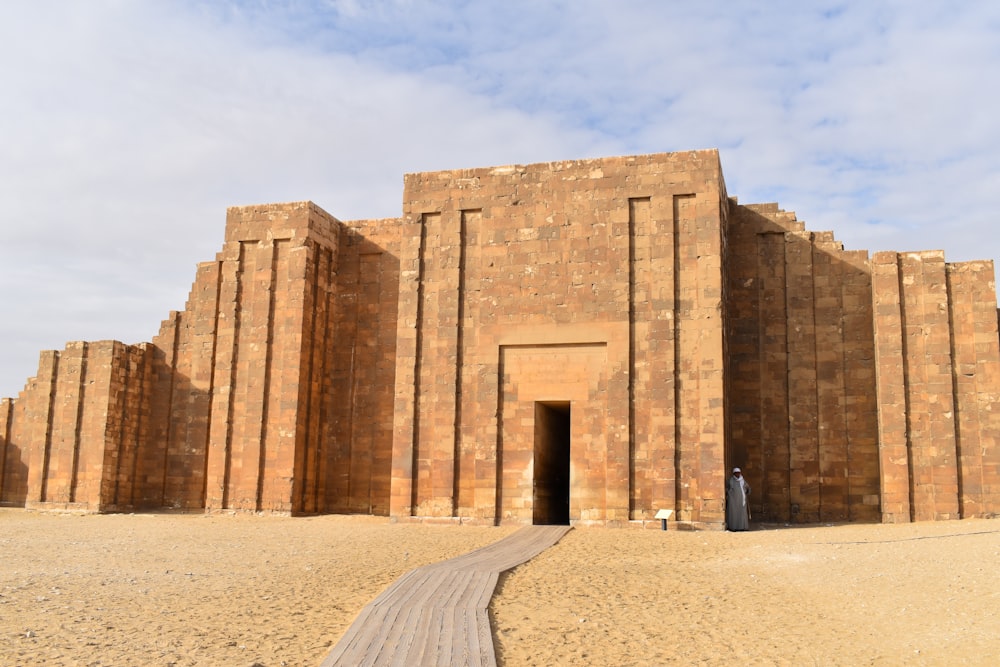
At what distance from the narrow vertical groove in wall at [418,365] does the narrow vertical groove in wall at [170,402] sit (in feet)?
22.5

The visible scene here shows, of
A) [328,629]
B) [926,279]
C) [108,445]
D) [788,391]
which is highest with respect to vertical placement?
[926,279]

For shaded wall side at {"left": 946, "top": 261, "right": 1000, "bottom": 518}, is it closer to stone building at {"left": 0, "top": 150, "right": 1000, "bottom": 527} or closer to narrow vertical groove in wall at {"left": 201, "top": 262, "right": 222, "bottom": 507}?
stone building at {"left": 0, "top": 150, "right": 1000, "bottom": 527}

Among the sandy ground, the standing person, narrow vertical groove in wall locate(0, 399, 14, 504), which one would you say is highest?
narrow vertical groove in wall locate(0, 399, 14, 504)

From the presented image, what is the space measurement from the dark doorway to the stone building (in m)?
0.10

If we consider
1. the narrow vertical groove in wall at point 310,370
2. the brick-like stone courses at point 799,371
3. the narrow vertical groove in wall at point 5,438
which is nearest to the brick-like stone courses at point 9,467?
the narrow vertical groove in wall at point 5,438

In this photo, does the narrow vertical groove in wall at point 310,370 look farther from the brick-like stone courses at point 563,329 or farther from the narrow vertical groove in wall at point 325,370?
the brick-like stone courses at point 563,329

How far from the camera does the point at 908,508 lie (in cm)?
1684

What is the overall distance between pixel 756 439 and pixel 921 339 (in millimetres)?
3817

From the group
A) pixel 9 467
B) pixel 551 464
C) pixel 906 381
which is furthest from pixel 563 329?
pixel 9 467

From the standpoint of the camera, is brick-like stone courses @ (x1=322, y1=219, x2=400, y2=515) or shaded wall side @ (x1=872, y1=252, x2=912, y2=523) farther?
brick-like stone courses @ (x1=322, y1=219, x2=400, y2=515)

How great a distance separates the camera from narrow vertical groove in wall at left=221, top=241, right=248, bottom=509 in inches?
782

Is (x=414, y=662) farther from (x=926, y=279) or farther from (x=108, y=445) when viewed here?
(x=108, y=445)

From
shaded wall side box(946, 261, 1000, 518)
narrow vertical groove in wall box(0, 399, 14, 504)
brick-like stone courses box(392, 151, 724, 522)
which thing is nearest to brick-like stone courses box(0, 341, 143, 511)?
narrow vertical groove in wall box(0, 399, 14, 504)

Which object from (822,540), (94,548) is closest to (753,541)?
(822,540)
